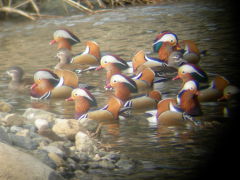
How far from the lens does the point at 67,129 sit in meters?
4.78

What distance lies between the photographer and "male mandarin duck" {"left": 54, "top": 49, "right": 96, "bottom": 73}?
7920 mm

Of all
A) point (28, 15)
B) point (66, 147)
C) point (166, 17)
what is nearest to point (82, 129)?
point (66, 147)

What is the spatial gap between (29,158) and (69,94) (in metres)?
2.91

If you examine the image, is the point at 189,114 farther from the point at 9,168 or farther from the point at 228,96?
the point at 9,168

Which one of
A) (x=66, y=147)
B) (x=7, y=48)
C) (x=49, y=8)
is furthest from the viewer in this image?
(x=49, y=8)

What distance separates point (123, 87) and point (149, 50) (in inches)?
104

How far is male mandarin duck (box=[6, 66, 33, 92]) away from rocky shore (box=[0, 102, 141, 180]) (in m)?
1.89

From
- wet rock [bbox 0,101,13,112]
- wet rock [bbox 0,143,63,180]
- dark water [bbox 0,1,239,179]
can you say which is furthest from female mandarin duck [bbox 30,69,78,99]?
wet rock [bbox 0,143,63,180]

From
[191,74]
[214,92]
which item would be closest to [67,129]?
[214,92]

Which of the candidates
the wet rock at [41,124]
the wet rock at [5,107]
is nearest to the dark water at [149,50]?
the wet rock at [5,107]

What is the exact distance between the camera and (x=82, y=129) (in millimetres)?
4848

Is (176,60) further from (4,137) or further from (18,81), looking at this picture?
(4,137)

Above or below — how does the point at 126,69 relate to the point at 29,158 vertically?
below

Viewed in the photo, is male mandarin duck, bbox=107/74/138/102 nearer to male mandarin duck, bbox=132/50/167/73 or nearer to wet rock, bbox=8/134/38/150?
male mandarin duck, bbox=132/50/167/73
